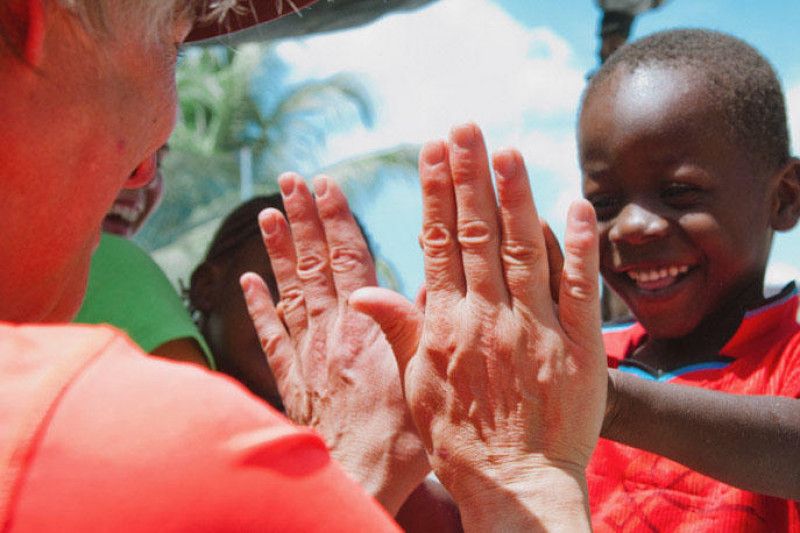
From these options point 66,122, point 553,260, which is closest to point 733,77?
point 553,260

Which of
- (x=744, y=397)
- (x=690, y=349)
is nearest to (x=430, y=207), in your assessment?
(x=744, y=397)

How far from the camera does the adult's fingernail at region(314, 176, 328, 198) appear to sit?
177 centimetres

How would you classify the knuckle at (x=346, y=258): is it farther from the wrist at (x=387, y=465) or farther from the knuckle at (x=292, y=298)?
the wrist at (x=387, y=465)

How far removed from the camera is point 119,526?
0.77 metres

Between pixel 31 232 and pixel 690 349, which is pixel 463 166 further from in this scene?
pixel 690 349

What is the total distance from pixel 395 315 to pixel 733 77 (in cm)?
140

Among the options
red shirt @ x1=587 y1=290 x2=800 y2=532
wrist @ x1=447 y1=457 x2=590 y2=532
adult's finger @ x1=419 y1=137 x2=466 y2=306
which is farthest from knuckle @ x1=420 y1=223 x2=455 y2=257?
red shirt @ x1=587 y1=290 x2=800 y2=532

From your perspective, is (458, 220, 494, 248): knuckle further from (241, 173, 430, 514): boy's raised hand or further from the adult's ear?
the adult's ear

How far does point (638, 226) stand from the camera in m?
2.24

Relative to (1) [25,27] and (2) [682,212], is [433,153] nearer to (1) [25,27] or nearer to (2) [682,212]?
(1) [25,27]

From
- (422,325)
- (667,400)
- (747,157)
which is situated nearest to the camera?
(422,325)

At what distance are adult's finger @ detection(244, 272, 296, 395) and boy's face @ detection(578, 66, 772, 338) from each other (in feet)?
2.99

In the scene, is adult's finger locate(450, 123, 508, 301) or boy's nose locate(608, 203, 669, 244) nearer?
adult's finger locate(450, 123, 508, 301)

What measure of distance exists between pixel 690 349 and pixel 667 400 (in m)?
0.63
